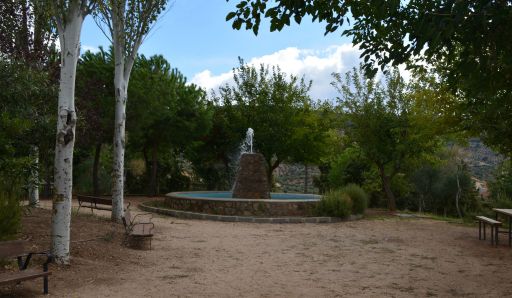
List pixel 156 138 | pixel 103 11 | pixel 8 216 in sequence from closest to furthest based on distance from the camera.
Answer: pixel 8 216 → pixel 103 11 → pixel 156 138

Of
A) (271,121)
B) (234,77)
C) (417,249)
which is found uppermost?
(234,77)

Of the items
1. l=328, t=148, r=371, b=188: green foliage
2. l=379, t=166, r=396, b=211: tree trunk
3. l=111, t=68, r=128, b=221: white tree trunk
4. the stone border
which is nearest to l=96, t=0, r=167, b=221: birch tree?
l=111, t=68, r=128, b=221: white tree trunk

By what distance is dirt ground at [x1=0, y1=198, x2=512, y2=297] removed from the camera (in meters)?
6.25

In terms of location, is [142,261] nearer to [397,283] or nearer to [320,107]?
[397,283]

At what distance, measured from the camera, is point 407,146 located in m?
18.0

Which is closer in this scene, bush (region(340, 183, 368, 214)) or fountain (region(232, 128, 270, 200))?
bush (region(340, 183, 368, 214))

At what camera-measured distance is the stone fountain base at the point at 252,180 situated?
17.0 metres

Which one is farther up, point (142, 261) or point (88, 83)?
point (88, 83)

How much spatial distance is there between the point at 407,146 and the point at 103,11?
40.2 ft

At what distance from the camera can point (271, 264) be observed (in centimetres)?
815

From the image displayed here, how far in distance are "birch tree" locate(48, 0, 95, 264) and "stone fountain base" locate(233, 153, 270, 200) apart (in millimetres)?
10284

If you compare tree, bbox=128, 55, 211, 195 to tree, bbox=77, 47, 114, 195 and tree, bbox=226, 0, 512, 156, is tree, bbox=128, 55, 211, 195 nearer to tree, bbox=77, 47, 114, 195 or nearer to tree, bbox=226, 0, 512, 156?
tree, bbox=77, 47, 114, 195

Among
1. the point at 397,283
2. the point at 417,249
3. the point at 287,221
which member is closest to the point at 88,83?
the point at 287,221

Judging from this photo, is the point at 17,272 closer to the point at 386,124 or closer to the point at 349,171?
the point at 386,124
